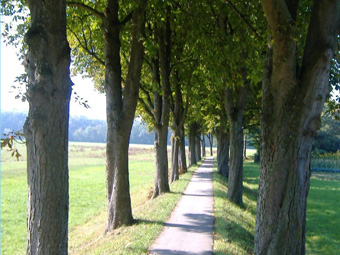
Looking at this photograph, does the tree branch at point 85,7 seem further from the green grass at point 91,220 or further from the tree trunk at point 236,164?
the tree trunk at point 236,164

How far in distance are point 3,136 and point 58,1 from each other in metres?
1.89

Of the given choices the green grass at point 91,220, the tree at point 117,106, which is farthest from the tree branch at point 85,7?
the green grass at point 91,220

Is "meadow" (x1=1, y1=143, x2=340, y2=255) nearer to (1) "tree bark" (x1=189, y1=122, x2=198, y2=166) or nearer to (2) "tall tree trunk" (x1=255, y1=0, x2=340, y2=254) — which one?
(2) "tall tree trunk" (x1=255, y1=0, x2=340, y2=254)

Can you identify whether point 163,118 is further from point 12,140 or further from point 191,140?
point 191,140

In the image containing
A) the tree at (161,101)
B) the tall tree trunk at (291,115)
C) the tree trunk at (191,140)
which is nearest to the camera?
the tall tree trunk at (291,115)

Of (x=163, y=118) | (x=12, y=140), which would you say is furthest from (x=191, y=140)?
(x=12, y=140)

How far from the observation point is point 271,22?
16.3 feet

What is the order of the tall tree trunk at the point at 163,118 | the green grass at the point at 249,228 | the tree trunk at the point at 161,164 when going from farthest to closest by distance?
the tree trunk at the point at 161,164, the tall tree trunk at the point at 163,118, the green grass at the point at 249,228

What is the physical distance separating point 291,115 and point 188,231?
5123 millimetres

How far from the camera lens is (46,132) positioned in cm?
415

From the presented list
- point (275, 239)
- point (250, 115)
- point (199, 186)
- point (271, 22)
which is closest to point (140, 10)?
point (271, 22)

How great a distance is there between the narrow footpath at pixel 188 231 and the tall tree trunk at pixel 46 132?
3366mm

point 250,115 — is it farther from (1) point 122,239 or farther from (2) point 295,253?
(2) point 295,253

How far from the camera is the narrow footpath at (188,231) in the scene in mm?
7312
